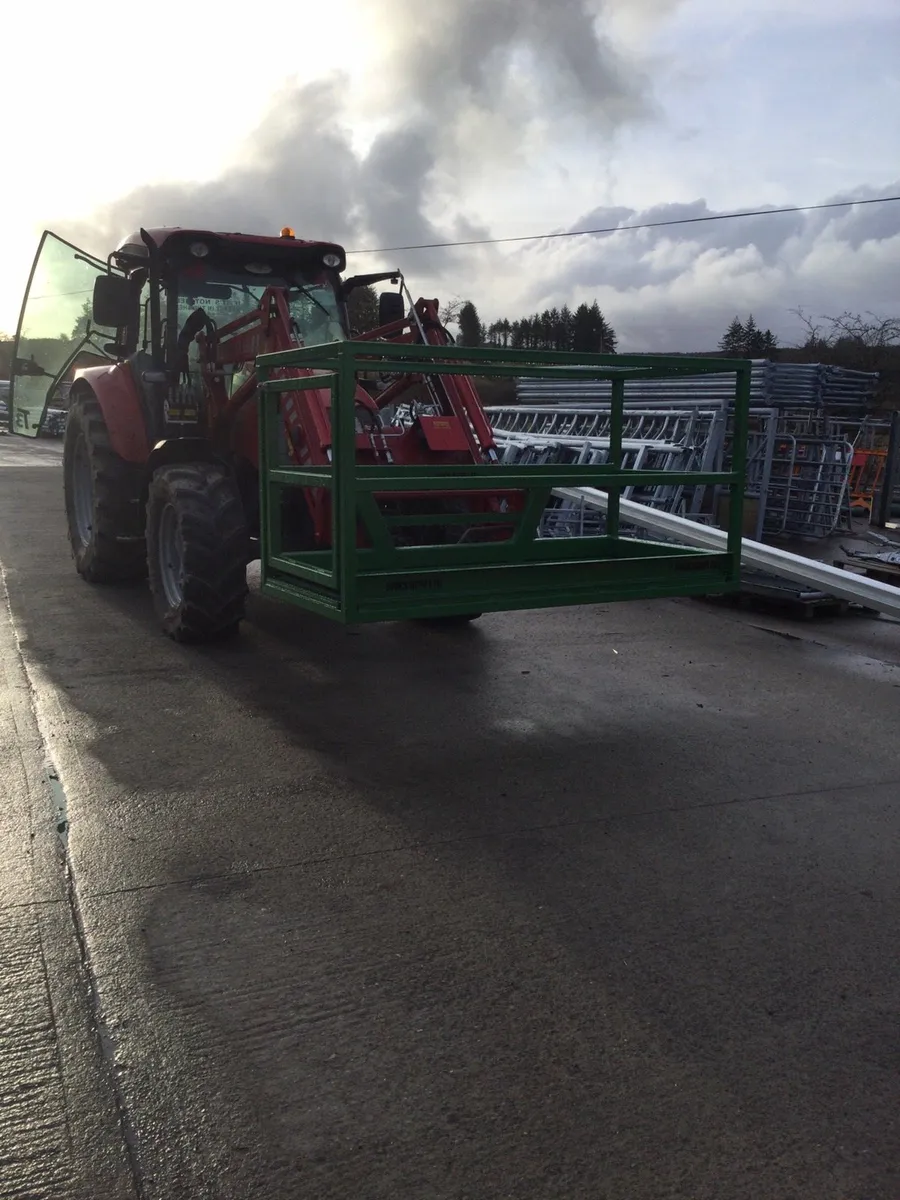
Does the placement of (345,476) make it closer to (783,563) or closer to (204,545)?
(204,545)

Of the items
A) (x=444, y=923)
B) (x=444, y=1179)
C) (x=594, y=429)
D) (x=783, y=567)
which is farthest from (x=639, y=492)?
(x=444, y=1179)

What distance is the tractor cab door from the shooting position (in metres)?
8.54

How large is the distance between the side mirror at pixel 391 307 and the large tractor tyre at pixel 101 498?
7.45 ft

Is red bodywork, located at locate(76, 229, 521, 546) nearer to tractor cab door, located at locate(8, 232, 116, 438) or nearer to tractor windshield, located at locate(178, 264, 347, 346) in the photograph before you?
tractor windshield, located at locate(178, 264, 347, 346)

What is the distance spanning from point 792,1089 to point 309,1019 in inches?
49.9

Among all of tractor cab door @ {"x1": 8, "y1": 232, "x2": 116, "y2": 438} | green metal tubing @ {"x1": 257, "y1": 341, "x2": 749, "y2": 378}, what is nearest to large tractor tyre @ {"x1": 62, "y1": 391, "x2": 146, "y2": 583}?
tractor cab door @ {"x1": 8, "y1": 232, "x2": 116, "y2": 438}

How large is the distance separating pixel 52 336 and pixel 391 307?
3501 mm

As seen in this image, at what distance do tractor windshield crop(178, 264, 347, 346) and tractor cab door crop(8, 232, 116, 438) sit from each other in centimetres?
107

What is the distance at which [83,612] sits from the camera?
7805 mm

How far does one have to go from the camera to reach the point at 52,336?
30.0 feet

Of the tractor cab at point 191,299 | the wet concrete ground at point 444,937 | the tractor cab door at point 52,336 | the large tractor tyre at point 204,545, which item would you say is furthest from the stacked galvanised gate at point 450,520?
the tractor cab door at point 52,336

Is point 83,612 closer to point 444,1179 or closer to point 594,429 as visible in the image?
point 444,1179

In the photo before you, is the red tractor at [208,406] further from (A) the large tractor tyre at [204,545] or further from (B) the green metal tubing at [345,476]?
(B) the green metal tubing at [345,476]

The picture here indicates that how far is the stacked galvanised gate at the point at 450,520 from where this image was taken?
4703 mm
